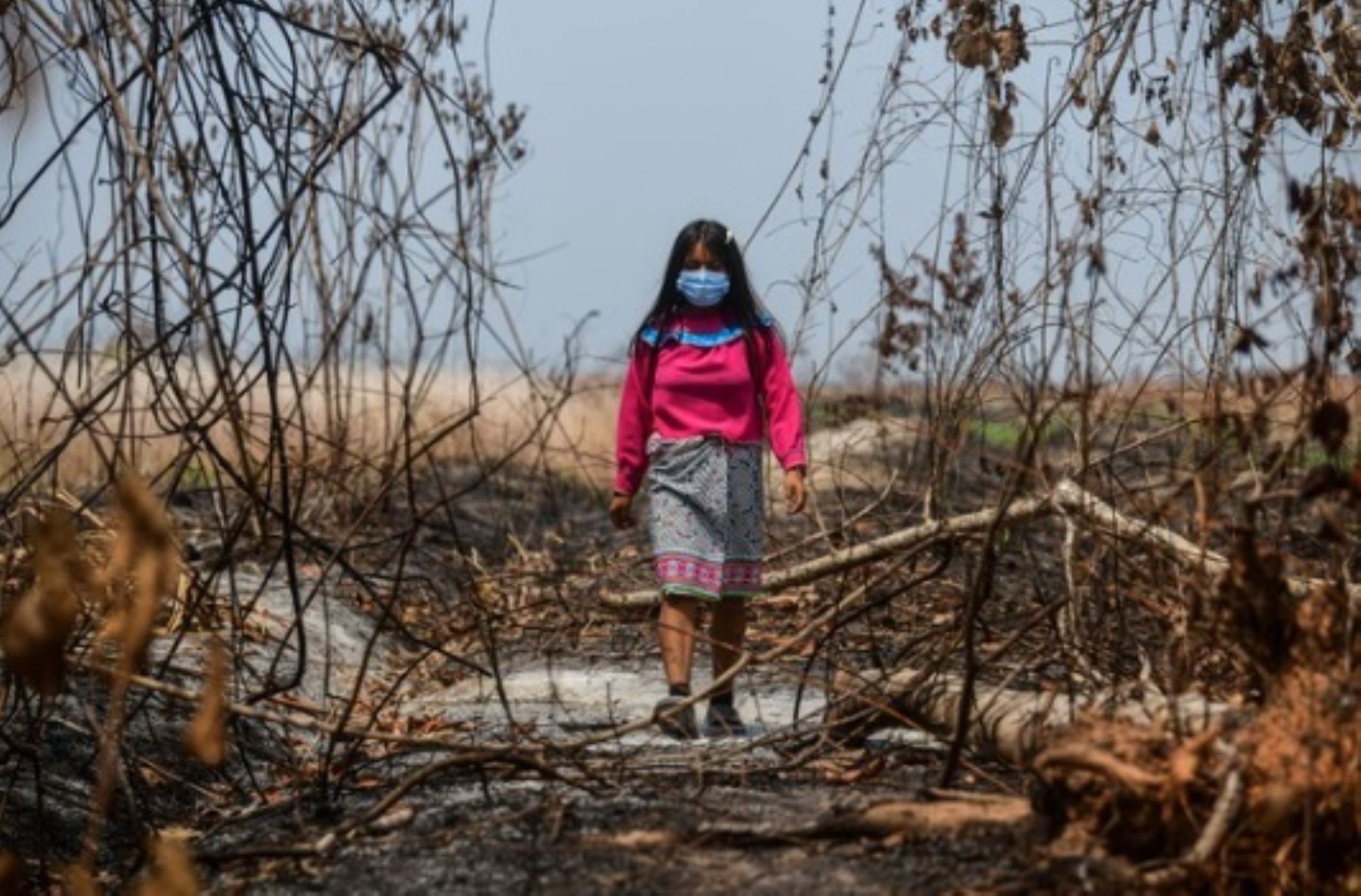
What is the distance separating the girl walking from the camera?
6875 millimetres

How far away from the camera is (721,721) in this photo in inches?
253

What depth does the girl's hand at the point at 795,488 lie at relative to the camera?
678 centimetres

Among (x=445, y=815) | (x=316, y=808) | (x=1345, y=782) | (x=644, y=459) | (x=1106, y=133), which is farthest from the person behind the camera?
(x=644, y=459)

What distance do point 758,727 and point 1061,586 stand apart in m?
2.93

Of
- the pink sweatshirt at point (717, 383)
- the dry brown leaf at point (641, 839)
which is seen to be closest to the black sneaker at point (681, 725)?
the pink sweatshirt at point (717, 383)

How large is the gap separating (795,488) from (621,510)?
0.62 m

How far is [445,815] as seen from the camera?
4816mm

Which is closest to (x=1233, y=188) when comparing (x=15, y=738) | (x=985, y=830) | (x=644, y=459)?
(x=644, y=459)

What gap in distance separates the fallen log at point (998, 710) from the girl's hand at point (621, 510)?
1291 millimetres

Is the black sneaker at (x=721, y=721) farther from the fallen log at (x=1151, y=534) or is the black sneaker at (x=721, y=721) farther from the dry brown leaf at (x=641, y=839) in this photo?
the dry brown leaf at (x=641, y=839)

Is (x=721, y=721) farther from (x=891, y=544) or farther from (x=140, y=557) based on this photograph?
(x=140, y=557)

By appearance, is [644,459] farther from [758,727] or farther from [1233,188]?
[1233,188]

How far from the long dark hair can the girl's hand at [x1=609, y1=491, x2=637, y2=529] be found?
1.54 feet

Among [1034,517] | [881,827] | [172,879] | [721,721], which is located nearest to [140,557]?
[172,879]
